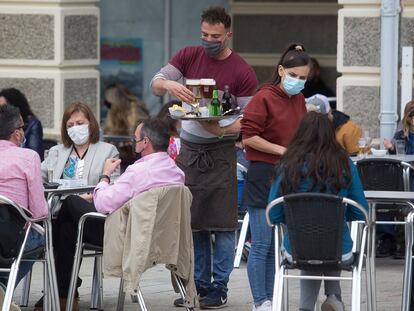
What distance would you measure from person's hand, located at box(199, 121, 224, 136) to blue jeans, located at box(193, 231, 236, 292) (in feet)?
2.30

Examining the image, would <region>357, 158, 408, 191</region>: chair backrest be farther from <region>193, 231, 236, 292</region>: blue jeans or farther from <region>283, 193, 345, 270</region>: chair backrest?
<region>283, 193, 345, 270</region>: chair backrest

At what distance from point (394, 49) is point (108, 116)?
3408 millimetres

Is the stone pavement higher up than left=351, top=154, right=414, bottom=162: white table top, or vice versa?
left=351, top=154, right=414, bottom=162: white table top

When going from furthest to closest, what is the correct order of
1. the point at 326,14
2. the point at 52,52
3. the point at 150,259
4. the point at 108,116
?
the point at 326,14, the point at 108,116, the point at 52,52, the point at 150,259

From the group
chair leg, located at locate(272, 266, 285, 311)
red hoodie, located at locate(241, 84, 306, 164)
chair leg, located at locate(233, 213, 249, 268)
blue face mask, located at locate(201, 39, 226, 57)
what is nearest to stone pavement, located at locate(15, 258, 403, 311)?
chair leg, located at locate(233, 213, 249, 268)

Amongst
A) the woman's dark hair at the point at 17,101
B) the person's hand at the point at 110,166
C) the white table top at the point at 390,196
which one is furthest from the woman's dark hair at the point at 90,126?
the white table top at the point at 390,196

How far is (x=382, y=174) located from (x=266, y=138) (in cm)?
209

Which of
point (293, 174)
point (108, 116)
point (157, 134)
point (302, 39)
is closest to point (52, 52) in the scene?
point (108, 116)

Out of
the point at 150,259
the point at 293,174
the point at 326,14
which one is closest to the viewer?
the point at 293,174

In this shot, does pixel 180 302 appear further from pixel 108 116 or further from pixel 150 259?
pixel 108 116

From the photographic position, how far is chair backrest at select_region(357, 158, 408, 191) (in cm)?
1033

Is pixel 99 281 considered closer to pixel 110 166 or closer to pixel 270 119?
pixel 110 166

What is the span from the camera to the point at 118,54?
15.4 metres

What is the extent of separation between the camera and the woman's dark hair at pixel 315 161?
24.1ft
